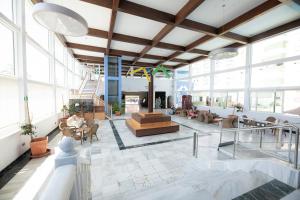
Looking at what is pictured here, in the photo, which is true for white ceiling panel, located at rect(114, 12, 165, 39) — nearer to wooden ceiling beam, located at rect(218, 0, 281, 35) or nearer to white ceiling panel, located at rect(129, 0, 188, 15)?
white ceiling panel, located at rect(129, 0, 188, 15)

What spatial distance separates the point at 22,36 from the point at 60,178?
15.4 ft

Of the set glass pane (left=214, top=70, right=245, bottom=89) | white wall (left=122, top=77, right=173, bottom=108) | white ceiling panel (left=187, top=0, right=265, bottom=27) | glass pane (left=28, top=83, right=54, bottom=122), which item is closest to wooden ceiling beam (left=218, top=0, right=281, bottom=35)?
white ceiling panel (left=187, top=0, right=265, bottom=27)

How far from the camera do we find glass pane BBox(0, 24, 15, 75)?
3.03 m

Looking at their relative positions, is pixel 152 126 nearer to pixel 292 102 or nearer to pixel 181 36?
pixel 181 36

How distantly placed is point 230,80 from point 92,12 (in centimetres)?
→ 909

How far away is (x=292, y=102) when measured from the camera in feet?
19.9

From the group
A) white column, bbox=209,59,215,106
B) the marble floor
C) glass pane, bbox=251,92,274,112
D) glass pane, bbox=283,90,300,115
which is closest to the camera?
the marble floor

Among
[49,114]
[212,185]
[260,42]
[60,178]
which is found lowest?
[212,185]

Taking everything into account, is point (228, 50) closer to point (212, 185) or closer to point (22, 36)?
point (212, 185)

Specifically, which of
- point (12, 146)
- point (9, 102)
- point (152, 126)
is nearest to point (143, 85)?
point (152, 126)

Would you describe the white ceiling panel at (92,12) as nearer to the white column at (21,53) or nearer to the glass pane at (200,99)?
the white column at (21,53)

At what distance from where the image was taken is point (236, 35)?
6812 mm

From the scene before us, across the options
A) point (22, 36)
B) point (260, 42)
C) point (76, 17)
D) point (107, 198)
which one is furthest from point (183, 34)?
point (107, 198)

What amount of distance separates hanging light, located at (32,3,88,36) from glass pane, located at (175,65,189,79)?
1192 cm
